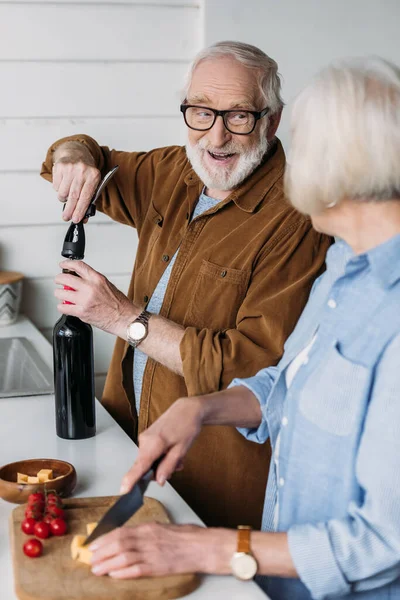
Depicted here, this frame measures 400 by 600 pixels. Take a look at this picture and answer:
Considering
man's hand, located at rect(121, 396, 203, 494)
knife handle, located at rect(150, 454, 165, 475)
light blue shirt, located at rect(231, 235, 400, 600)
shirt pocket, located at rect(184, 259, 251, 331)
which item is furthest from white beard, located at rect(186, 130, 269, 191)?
knife handle, located at rect(150, 454, 165, 475)

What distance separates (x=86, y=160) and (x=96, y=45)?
816 mm

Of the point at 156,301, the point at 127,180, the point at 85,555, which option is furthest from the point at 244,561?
the point at 127,180

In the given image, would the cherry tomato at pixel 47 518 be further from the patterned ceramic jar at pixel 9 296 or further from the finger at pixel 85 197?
the patterned ceramic jar at pixel 9 296

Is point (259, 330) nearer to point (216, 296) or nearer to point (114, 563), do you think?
point (216, 296)

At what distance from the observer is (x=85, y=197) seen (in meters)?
1.89

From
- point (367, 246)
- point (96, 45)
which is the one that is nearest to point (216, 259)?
point (367, 246)

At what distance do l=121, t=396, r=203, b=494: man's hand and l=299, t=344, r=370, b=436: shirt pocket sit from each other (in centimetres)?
18

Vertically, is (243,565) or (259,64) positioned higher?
(259,64)

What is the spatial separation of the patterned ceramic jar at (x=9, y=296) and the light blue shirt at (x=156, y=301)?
0.84 m

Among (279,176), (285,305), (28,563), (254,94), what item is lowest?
(28,563)

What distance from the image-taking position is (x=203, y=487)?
1.81 meters

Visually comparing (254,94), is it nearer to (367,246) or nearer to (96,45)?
(367,246)

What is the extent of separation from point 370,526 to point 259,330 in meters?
0.71

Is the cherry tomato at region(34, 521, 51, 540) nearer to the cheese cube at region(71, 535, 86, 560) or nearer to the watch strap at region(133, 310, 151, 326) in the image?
the cheese cube at region(71, 535, 86, 560)
